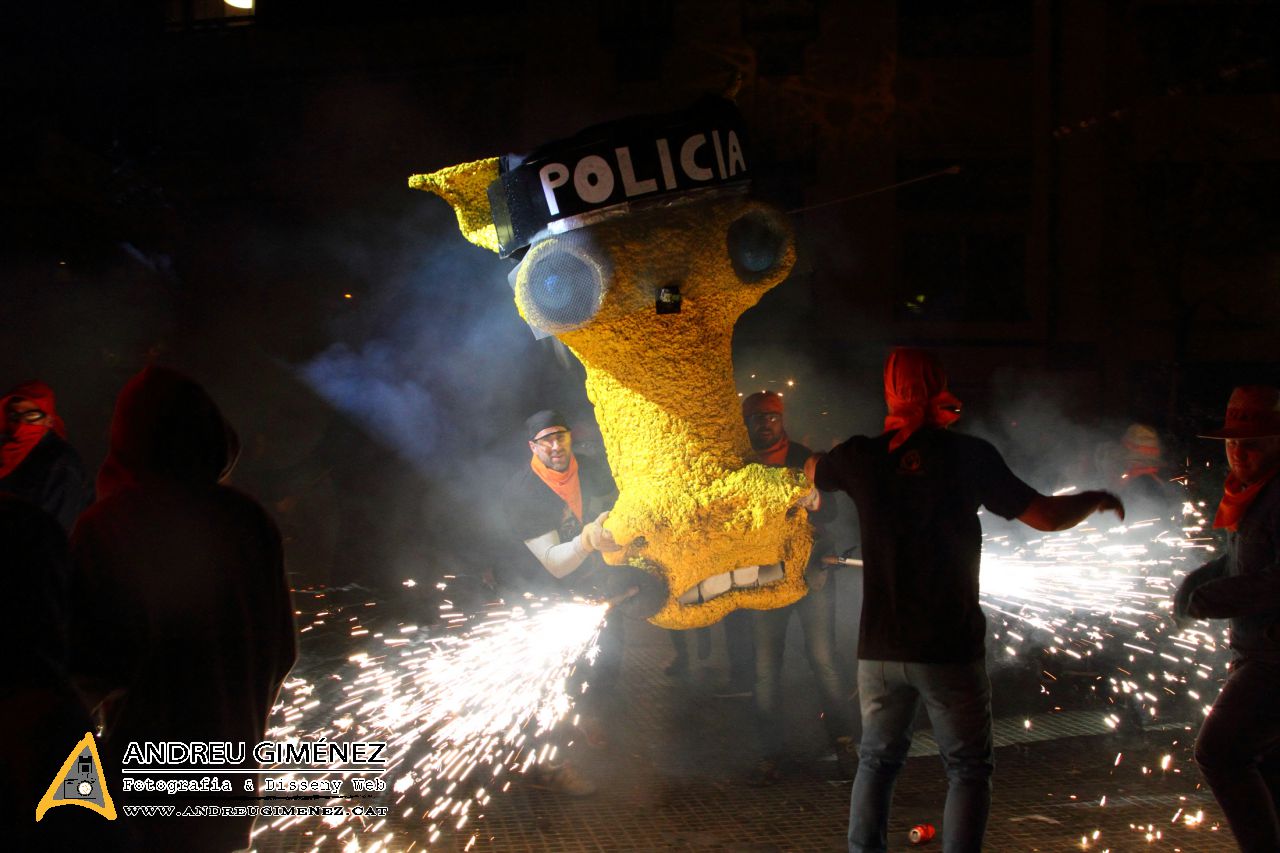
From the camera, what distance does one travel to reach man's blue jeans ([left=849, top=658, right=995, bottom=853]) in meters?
3.07

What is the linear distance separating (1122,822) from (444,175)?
12.8 feet

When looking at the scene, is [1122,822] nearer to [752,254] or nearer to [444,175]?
[752,254]

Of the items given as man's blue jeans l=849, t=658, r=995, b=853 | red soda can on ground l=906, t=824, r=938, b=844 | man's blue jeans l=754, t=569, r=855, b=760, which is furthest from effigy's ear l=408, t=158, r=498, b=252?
red soda can on ground l=906, t=824, r=938, b=844

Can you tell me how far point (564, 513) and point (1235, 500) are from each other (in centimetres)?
264

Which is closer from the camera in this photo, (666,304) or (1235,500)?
(666,304)

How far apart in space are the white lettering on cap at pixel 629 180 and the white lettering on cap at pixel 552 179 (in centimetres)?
17

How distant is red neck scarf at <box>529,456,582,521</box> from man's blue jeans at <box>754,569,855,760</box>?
1150mm

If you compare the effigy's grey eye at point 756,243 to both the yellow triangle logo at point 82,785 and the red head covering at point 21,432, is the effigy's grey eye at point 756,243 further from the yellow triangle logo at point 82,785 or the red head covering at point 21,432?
the red head covering at point 21,432

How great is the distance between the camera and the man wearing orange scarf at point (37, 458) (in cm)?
455

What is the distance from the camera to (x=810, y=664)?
201 inches

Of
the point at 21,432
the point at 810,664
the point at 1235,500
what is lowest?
the point at 810,664

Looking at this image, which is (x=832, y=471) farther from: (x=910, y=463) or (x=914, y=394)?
(x=914, y=394)

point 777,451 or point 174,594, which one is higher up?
point 174,594

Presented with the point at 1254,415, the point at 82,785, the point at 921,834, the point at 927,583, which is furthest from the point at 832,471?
the point at 82,785
